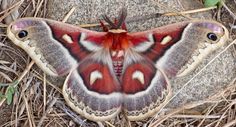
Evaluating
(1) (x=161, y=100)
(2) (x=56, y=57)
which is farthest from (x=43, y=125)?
(1) (x=161, y=100)

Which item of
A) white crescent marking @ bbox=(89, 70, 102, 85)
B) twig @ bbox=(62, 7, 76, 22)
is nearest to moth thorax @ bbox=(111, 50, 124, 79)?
white crescent marking @ bbox=(89, 70, 102, 85)

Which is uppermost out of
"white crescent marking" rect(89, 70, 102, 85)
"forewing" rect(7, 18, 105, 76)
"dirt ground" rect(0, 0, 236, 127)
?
"forewing" rect(7, 18, 105, 76)

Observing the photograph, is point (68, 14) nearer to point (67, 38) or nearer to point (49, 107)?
point (67, 38)

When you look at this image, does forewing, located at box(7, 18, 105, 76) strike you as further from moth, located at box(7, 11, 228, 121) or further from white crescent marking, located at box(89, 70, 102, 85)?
white crescent marking, located at box(89, 70, 102, 85)

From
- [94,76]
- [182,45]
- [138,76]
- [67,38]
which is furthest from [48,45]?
[182,45]

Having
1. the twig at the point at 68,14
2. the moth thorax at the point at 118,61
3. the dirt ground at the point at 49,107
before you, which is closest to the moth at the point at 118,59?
the moth thorax at the point at 118,61

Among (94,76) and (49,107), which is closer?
(94,76)

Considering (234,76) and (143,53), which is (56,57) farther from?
(234,76)

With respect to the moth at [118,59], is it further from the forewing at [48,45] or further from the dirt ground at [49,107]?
the dirt ground at [49,107]
